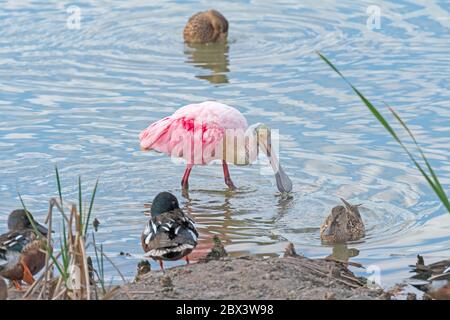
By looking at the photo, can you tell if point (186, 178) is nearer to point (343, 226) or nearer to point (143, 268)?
point (343, 226)

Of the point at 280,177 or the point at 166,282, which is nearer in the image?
the point at 166,282

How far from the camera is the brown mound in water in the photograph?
693 cm

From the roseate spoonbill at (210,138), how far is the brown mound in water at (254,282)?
132 inches

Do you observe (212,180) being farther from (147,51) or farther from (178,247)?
(147,51)

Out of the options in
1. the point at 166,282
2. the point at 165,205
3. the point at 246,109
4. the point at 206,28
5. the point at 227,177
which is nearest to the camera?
the point at 166,282

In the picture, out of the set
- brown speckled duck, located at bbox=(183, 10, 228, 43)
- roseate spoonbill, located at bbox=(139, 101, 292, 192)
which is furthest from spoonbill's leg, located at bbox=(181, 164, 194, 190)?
brown speckled duck, located at bbox=(183, 10, 228, 43)

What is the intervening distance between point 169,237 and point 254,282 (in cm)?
144

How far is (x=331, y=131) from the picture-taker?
12289 millimetres

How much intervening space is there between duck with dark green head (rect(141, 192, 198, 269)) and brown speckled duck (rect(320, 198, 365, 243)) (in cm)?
120

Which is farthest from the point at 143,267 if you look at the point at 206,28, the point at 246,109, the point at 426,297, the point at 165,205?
the point at 206,28

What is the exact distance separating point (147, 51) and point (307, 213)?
573 centimetres

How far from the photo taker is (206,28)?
16.1 meters

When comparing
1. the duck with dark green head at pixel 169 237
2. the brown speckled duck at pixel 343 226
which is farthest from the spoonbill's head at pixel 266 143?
the duck with dark green head at pixel 169 237

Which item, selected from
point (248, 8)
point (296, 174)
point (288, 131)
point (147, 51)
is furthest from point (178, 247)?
point (248, 8)
